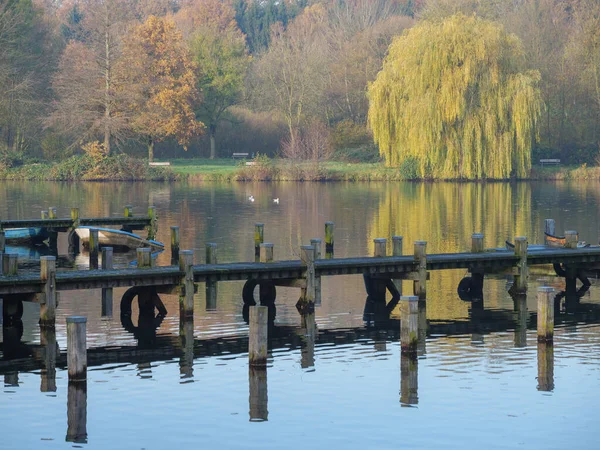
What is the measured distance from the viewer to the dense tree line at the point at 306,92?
7050cm

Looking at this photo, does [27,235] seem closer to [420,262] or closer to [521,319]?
[420,262]

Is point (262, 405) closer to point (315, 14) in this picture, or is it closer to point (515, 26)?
point (515, 26)

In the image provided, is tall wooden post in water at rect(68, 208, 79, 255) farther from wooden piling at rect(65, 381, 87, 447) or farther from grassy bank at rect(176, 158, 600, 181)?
grassy bank at rect(176, 158, 600, 181)

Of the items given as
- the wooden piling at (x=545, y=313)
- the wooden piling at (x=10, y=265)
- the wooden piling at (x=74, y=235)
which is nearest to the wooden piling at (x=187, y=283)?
the wooden piling at (x=10, y=265)

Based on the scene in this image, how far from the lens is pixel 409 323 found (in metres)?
20.3

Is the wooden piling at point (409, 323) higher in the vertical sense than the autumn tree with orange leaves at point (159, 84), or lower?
lower

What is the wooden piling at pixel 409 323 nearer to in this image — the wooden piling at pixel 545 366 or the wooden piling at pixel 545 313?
the wooden piling at pixel 545 366

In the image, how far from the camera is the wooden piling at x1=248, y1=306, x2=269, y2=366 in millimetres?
18625

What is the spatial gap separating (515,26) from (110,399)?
3053 inches

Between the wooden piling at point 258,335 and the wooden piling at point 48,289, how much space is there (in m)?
4.69

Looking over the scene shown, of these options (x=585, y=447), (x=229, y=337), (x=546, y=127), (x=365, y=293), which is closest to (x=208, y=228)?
(x=365, y=293)

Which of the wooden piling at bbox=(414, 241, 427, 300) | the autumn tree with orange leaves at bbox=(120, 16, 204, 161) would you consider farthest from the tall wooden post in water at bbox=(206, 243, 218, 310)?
the autumn tree with orange leaves at bbox=(120, 16, 204, 161)

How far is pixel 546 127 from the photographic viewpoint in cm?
8488

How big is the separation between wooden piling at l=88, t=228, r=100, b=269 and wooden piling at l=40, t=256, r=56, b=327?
10830 mm
